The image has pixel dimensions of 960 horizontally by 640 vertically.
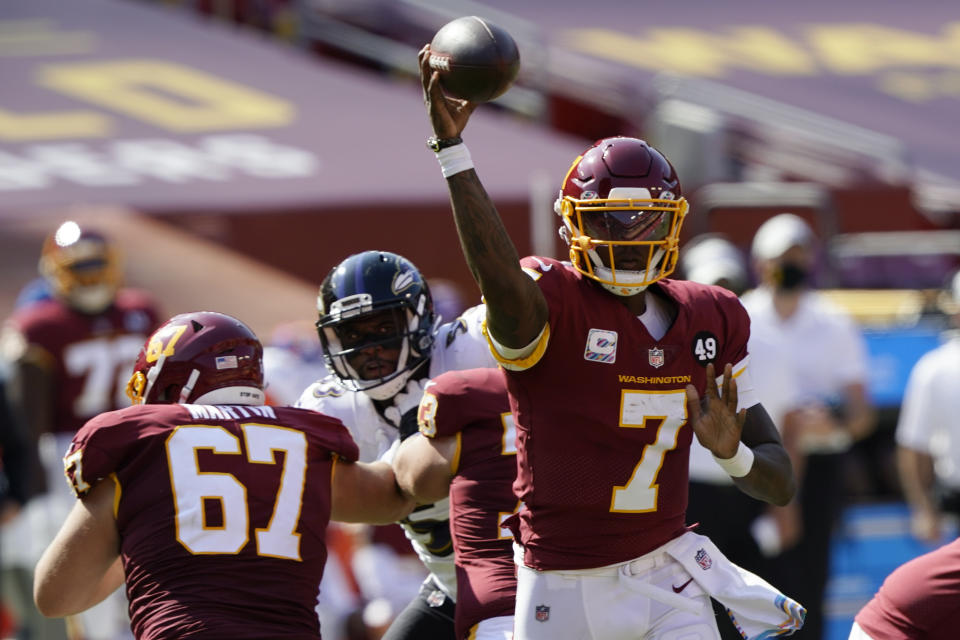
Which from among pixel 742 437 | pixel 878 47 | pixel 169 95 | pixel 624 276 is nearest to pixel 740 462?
pixel 742 437

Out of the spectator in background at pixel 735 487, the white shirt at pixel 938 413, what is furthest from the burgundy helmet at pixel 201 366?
the white shirt at pixel 938 413

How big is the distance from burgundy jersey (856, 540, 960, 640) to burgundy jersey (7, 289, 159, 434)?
416cm

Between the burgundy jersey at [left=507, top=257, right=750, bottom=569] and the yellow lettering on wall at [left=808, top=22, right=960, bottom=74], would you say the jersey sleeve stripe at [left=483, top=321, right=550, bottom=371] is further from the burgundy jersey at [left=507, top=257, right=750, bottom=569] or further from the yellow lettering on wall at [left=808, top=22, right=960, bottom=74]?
the yellow lettering on wall at [left=808, top=22, right=960, bottom=74]

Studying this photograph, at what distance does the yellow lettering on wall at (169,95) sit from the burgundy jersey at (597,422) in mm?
9064

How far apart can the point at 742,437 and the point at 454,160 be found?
1035mm

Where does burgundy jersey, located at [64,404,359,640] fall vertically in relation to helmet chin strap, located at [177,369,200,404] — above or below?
below

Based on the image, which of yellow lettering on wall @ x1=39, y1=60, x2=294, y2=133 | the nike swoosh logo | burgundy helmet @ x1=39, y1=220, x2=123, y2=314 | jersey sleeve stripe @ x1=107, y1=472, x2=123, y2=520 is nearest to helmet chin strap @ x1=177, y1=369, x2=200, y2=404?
jersey sleeve stripe @ x1=107, y1=472, x2=123, y2=520

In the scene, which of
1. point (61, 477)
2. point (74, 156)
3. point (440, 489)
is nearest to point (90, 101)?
point (74, 156)

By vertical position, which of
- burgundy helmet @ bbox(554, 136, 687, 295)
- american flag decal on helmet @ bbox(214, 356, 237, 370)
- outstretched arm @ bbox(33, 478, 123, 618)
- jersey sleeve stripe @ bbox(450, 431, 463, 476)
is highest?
burgundy helmet @ bbox(554, 136, 687, 295)

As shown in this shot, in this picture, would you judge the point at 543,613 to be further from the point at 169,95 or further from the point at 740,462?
the point at 169,95

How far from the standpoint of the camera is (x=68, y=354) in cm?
660

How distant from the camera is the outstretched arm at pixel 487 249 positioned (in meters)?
2.89

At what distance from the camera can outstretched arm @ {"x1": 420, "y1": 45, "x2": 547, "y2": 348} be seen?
2.89m

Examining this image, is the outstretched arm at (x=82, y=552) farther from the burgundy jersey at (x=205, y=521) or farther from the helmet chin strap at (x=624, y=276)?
the helmet chin strap at (x=624, y=276)
